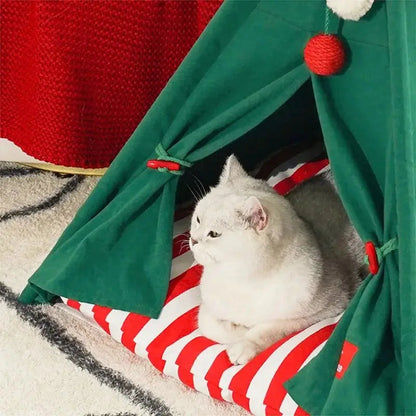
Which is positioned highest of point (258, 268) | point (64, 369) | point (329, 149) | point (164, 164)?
point (329, 149)

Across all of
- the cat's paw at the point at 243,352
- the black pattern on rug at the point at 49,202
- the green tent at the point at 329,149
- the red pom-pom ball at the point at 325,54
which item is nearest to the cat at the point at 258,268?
the cat's paw at the point at 243,352

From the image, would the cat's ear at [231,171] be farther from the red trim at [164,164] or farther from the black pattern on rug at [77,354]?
the black pattern on rug at [77,354]

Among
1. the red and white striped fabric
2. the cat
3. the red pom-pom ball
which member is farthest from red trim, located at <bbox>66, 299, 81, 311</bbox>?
the red pom-pom ball

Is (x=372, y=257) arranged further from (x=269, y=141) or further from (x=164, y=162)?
(x=269, y=141)

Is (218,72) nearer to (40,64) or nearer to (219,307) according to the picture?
(219,307)

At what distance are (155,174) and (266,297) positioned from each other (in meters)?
0.33

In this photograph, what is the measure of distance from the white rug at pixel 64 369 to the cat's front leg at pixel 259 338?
12cm

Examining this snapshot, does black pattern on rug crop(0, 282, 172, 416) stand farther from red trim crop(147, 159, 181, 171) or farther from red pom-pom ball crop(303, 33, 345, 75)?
red pom-pom ball crop(303, 33, 345, 75)

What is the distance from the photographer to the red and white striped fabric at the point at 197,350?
125 cm

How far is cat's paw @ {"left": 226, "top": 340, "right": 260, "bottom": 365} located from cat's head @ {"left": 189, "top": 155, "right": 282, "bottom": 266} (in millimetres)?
165

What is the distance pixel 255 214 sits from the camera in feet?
3.95

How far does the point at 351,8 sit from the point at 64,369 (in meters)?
0.87

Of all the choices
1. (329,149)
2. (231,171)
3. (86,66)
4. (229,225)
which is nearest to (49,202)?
(86,66)

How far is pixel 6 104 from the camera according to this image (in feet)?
6.00
